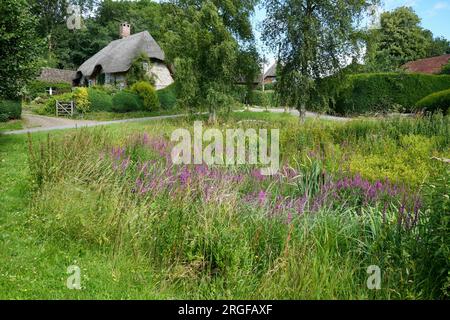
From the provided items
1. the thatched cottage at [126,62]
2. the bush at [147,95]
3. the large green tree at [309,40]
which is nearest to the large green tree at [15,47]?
the large green tree at [309,40]

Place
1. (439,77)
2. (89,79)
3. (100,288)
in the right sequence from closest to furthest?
(100,288), (439,77), (89,79)

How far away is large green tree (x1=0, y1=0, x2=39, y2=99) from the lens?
1191cm

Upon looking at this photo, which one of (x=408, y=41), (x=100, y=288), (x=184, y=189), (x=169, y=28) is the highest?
(x=408, y=41)

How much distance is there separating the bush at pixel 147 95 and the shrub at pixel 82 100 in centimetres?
442

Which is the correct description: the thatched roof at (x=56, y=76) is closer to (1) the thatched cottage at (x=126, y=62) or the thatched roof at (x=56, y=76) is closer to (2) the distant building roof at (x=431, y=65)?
(1) the thatched cottage at (x=126, y=62)

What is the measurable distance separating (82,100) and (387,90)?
22.1 m

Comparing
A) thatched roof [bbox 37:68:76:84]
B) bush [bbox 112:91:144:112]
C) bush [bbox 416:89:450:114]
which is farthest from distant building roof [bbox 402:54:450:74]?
thatched roof [bbox 37:68:76:84]

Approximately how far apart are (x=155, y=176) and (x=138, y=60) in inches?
1400

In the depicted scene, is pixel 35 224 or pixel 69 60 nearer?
pixel 35 224

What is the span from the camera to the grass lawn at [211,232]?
3.61 meters

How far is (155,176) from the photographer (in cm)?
592

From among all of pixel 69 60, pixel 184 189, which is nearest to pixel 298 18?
pixel 184 189
